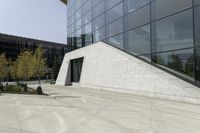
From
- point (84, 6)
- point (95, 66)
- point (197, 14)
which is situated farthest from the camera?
point (84, 6)

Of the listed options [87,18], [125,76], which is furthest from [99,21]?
[125,76]

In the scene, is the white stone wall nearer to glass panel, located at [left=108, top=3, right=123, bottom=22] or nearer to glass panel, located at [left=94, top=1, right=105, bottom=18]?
glass panel, located at [left=108, top=3, right=123, bottom=22]

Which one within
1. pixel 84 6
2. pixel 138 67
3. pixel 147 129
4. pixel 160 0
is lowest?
pixel 147 129

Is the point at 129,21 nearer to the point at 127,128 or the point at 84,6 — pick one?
the point at 84,6

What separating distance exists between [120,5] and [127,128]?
24.3 metres

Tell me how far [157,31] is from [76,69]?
26.2 m

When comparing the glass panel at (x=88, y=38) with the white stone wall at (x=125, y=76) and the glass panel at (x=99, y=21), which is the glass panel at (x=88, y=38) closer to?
the white stone wall at (x=125, y=76)

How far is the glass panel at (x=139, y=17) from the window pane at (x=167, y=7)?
3.56 feet

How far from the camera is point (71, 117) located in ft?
43.1

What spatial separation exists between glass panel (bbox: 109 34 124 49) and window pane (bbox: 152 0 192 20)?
22.1 feet

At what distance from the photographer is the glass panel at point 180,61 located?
866 inches

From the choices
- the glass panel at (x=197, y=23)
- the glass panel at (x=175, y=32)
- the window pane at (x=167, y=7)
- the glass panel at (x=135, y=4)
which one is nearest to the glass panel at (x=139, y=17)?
the glass panel at (x=135, y=4)

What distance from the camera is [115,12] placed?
115 feet

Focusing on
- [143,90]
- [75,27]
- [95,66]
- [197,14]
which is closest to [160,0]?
[197,14]
